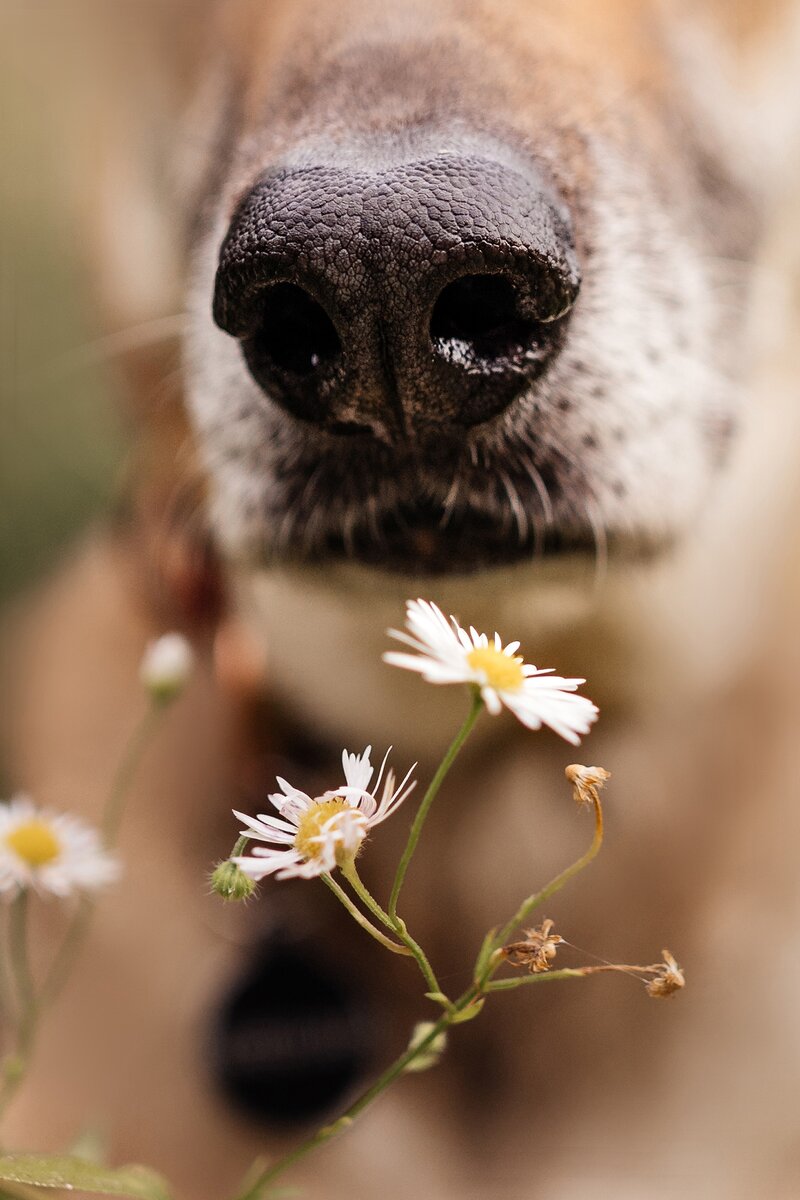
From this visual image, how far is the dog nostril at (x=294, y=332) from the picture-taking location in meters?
0.76

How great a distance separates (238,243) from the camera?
0.76 metres

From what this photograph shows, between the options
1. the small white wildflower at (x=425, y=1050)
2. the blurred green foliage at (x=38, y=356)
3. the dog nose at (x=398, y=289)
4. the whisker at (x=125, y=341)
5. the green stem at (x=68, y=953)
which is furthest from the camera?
the blurred green foliage at (x=38, y=356)

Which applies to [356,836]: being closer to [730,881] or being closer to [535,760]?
[535,760]

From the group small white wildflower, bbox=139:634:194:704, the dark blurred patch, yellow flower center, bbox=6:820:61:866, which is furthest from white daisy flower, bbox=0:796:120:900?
the dark blurred patch

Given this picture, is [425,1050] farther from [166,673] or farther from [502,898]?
[502,898]

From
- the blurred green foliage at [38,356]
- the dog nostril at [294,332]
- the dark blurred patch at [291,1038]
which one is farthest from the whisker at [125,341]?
the dark blurred patch at [291,1038]

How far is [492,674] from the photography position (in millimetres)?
459

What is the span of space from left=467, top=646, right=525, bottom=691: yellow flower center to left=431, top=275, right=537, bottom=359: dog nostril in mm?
321

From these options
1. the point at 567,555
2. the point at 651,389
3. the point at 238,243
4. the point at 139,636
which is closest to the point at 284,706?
the point at 139,636

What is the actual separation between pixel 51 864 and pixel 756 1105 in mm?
965

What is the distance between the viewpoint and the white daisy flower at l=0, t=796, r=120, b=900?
0.63 meters

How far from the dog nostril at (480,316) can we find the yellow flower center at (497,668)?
0.32 meters

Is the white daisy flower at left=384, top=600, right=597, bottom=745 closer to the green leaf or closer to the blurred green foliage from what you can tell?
the green leaf

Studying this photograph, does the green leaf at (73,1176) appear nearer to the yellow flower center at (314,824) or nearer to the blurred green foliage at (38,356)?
the yellow flower center at (314,824)
